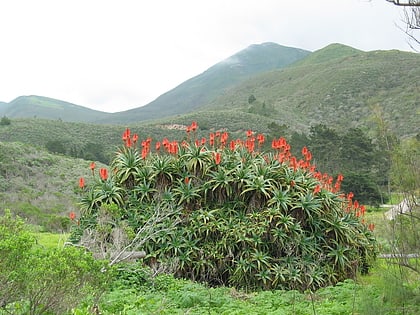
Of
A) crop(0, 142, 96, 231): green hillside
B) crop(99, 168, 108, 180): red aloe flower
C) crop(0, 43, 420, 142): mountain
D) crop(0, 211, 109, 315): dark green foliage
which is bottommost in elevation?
crop(0, 142, 96, 231): green hillside

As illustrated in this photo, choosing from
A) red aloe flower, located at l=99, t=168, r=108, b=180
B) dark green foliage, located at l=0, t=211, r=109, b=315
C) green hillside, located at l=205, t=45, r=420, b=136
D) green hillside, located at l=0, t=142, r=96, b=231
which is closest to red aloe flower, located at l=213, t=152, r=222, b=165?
red aloe flower, located at l=99, t=168, r=108, b=180

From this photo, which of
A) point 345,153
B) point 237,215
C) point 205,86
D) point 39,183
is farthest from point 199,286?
point 205,86

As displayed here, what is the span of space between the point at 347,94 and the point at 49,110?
114 m

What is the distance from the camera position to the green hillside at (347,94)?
49219 millimetres

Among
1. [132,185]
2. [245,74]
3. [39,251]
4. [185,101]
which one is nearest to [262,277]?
[132,185]

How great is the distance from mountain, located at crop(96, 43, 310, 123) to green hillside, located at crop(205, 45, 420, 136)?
1566 inches

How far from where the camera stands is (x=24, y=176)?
30578mm

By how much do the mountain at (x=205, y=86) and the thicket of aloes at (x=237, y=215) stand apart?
103149 mm

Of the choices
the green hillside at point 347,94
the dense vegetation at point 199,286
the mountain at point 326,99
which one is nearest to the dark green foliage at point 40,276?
the dense vegetation at point 199,286

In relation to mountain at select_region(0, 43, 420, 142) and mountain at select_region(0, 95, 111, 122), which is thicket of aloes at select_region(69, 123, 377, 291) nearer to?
mountain at select_region(0, 43, 420, 142)

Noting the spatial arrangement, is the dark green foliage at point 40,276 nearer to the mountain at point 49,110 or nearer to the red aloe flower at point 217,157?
the red aloe flower at point 217,157

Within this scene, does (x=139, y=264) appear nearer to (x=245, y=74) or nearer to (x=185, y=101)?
(x=185, y=101)

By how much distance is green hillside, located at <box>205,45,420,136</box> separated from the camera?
49.2 m

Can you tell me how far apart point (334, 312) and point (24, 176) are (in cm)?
2738
